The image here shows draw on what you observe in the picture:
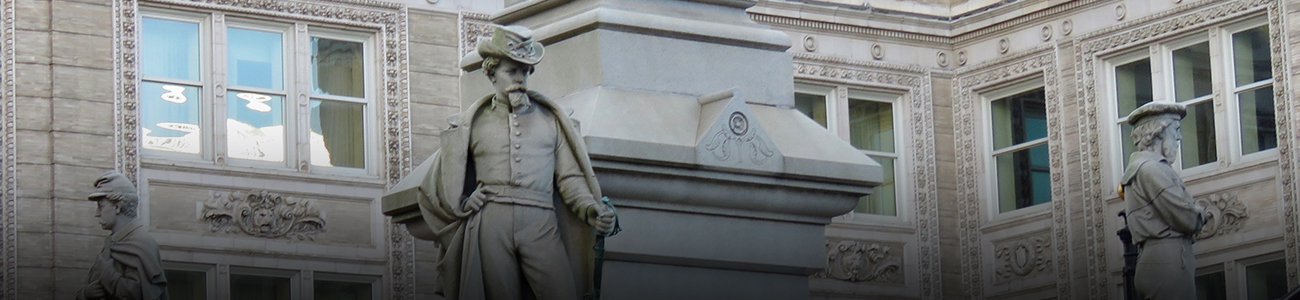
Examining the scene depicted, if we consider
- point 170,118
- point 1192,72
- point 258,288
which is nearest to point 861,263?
point 1192,72

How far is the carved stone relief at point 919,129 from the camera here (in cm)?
2747

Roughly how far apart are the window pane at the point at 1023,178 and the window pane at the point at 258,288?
779 cm

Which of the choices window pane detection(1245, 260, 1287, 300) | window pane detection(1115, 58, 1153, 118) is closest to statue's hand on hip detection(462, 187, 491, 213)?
window pane detection(1245, 260, 1287, 300)

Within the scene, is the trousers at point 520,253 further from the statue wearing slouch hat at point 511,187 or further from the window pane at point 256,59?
the window pane at point 256,59

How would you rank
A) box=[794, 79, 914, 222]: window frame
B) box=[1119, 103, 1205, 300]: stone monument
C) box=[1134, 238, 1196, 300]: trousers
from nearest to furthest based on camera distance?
box=[1119, 103, 1205, 300]: stone monument, box=[1134, 238, 1196, 300]: trousers, box=[794, 79, 914, 222]: window frame

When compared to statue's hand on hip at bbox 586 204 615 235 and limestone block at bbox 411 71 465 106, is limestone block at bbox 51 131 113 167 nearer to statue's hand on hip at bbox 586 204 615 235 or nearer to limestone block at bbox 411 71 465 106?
limestone block at bbox 411 71 465 106

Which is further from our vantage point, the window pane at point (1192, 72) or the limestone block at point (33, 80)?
the window pane at point (1192, 72)

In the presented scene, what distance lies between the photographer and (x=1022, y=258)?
2684 centimetres

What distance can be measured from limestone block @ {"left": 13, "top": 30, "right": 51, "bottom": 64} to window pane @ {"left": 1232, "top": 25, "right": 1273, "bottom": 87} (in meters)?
10.5

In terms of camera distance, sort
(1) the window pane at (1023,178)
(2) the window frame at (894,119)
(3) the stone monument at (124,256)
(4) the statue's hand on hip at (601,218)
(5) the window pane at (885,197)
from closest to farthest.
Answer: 1. (4) the statue's hand on hip at (601,218)
2. (3) the stone monument at (124,256)
3. (1) the window pane at (1023,178)
4. (2) the window frame at (894,119)
5. (5) the window pane at (885,197)

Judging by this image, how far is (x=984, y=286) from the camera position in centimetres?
2730

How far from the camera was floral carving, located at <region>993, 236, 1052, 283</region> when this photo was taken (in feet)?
87.5

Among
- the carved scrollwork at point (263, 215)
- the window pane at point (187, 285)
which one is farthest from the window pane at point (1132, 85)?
the window pane at point (187, 285)

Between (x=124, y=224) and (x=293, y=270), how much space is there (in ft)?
28.8
